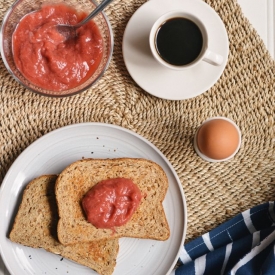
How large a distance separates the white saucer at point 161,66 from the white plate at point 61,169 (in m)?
0.20

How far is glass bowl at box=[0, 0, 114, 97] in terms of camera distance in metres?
1.86

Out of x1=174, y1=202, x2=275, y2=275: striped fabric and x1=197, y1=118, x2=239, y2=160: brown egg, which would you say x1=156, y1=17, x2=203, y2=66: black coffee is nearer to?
x1=197, y1=118, x2=239, y2=160: brown egg

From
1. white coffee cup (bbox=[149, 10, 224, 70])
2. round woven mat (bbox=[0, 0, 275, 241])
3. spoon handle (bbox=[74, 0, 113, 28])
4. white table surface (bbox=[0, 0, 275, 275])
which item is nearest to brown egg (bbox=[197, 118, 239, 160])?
round woven mat (bbox=[0, 0, 275, 241])

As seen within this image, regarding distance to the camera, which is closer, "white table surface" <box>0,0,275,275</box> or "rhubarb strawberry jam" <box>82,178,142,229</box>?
"rhubarb strawberry jam" <box>82,178,142,229</box>

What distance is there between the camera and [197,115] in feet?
6.72

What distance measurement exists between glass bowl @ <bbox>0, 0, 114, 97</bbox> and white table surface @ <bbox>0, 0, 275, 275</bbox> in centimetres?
55

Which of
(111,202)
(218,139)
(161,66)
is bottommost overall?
(111,202)

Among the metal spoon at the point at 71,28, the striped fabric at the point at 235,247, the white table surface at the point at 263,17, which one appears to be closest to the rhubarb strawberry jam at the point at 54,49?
the metal spoon at the point at 71,28

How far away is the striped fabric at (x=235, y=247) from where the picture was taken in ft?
6.64

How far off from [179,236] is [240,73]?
0.64 metres

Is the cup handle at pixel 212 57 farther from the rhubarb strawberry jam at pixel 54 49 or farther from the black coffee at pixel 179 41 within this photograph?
the rhubarb strawberry jam at pixel 54 49

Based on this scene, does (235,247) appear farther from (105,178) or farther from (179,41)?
(179,41)

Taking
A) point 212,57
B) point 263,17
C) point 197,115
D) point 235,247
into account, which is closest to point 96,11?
point 212,57

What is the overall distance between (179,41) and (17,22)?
0.55m
